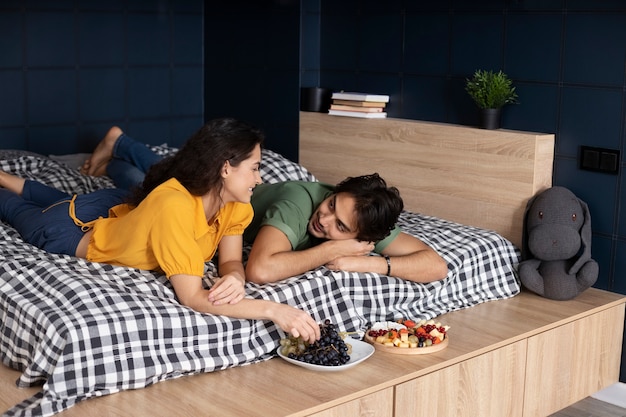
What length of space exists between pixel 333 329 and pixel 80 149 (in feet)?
7.98

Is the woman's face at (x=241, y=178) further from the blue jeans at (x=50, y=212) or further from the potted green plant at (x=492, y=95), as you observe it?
the potted green plant at (x=492, y=95)

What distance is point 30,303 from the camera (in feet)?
7.38

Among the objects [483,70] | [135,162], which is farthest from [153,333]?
[483,70]

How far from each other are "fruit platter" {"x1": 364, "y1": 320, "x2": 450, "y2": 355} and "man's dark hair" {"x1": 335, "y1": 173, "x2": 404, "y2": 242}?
272 mm

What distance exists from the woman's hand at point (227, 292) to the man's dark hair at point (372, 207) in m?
0.49

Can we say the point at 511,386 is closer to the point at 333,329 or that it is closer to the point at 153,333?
the point at 333,329

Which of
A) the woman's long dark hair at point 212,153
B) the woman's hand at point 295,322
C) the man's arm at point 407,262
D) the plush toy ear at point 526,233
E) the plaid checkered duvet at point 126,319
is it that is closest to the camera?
the plaid checkered duvet at point 126,319

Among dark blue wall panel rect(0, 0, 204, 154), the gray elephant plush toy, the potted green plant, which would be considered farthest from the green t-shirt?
dark blue wall panel rect(0, 0, 204, 154)

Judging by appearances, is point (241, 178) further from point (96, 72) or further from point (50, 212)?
point (96, 72)

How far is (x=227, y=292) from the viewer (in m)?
2.27

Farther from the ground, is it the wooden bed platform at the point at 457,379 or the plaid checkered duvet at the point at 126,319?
the plaid checkered duvet at the point at 126,319

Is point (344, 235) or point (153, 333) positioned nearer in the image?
point (153, 333)

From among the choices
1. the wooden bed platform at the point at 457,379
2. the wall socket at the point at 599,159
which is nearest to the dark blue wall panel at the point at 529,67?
the wall socket at the point at 599,159

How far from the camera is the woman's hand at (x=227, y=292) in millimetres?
2270
